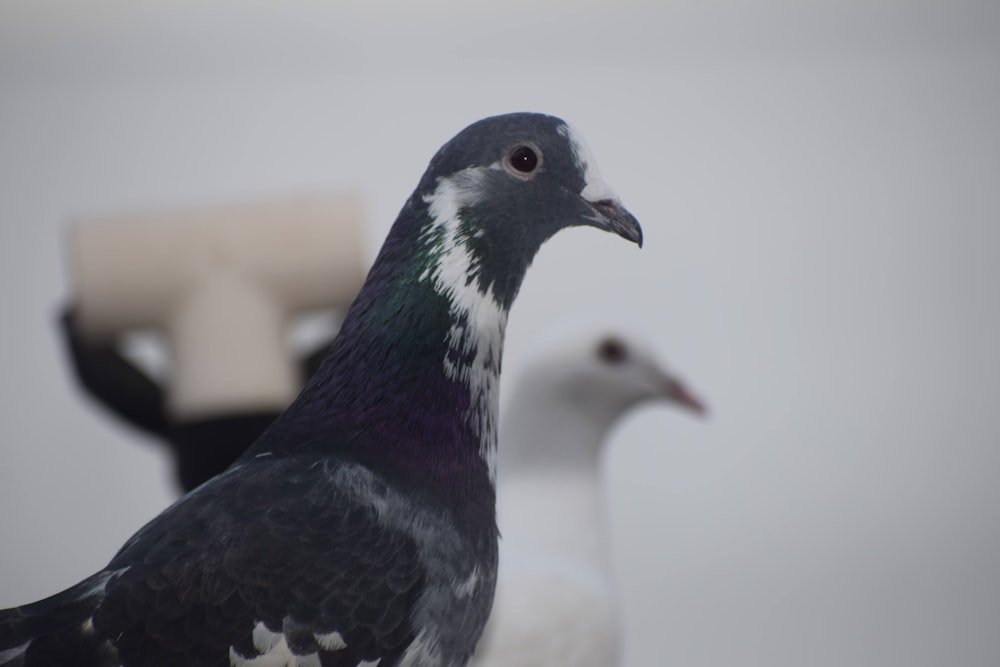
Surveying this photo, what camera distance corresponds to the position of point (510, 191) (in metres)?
1.09

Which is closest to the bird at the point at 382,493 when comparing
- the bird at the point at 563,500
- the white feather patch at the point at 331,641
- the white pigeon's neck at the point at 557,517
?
the white feather patch at the point at 331,641

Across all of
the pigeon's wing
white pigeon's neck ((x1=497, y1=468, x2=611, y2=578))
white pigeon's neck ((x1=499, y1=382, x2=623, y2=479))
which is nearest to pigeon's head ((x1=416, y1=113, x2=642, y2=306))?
the pigeon's wing

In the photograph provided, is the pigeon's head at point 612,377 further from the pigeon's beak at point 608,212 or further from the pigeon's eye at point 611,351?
the pigeon's beak at point 608,212

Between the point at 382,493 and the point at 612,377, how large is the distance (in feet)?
4.02

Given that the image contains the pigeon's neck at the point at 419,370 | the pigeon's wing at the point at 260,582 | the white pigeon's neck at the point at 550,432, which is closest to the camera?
the pigeon's wing at the point at 260,582

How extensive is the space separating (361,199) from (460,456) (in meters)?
1.03

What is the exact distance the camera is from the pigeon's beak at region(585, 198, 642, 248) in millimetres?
1079

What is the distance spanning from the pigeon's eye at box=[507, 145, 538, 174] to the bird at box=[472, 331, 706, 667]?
0.76m

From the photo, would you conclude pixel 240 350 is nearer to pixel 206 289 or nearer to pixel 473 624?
pixel 206 289

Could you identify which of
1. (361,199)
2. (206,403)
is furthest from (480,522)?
(361,199)

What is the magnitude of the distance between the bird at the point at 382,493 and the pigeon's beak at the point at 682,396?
46.3 inches

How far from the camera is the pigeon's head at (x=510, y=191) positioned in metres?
1.08

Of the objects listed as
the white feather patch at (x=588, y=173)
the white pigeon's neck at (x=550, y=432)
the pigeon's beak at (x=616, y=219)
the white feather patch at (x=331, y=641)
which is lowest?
the white pigeon's neck at (x=550, y=432)

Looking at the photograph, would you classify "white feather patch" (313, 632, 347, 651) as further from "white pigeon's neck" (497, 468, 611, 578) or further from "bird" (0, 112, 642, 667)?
"white pigeon's neck" (497, 468, 611, 578)
